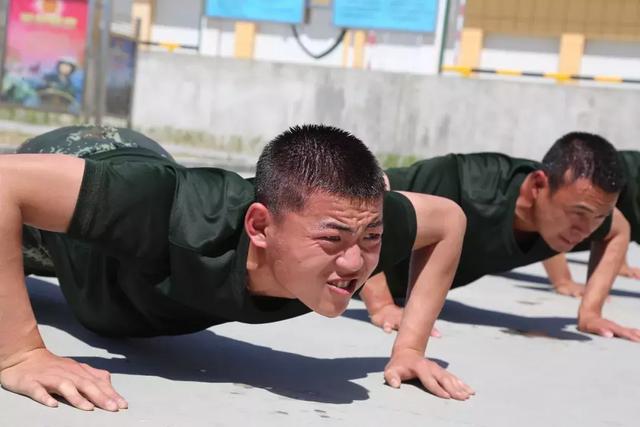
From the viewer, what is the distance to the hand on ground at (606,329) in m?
3.93

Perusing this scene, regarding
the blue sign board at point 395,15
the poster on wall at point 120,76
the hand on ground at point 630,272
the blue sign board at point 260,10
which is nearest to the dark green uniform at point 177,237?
the hand on ground at point 630,272

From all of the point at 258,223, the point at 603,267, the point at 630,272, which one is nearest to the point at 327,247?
the point at 258,223

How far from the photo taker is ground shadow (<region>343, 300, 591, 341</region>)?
12.9ft

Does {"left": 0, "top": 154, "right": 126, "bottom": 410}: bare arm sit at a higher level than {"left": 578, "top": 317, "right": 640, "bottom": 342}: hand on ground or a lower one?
higher

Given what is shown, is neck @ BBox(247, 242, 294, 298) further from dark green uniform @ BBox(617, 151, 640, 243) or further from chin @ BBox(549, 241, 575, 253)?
dark green uniform @ BBox(617, 151, 640, 243)

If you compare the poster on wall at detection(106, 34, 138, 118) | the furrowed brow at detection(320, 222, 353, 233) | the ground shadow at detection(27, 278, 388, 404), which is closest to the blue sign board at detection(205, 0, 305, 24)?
the poster on wall at detection(106, 34, 138, 118)

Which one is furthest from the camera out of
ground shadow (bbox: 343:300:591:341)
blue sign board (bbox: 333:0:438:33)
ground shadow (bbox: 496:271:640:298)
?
blue sign board (bbox: 333:0:438:33)

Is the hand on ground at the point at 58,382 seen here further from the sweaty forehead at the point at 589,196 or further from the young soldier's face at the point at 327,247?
the sweaty forehead at the point at 589,196

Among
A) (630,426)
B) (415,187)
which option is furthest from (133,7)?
(630,426)

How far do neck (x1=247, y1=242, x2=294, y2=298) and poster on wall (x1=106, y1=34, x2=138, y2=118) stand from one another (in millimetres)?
9229

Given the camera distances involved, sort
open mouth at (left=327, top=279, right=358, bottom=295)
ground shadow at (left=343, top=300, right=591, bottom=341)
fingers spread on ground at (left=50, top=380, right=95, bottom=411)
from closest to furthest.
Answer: fingers spread on ground at (left=50, top=380, right=95, bottom=411)
open mouth at (left=327, top=279, right=358, bottom=295)
ground shadow at (left=343, top=300, right=591, bottom=341)

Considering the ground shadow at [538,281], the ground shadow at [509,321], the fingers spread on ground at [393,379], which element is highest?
the fingers spread on ground at [393,379]

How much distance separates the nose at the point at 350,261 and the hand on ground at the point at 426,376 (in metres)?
0.54

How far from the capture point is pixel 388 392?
2.74 meters
